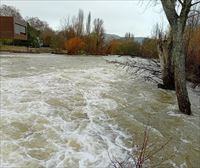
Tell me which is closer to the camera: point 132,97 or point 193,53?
point 132,97

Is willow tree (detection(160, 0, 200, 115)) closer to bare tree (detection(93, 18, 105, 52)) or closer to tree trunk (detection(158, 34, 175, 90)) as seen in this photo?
tree trunk (detection(158, 34, 175, 90))

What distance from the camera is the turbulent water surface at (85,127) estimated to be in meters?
4.99

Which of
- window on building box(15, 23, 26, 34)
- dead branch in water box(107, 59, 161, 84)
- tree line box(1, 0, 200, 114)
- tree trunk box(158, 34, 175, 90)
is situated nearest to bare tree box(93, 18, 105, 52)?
tree line box(1, 0, 200, 114)

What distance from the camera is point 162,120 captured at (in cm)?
764

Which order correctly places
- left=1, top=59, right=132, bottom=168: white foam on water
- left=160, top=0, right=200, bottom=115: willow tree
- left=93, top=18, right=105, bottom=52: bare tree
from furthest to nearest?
1. left=93, top=18, right=105, bottom=52: bare tree
2. left=160, top=0, right=200, bottom=115: willow tree
3. left=1, top=59, right=132, bottom=168: white foam on water

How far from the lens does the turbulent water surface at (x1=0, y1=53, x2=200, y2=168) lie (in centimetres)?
499

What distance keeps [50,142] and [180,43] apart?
4.80m

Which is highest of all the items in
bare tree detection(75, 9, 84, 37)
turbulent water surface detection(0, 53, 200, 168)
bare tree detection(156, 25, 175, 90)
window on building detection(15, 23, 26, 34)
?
bare tree detection(75, 9, 84, 37)

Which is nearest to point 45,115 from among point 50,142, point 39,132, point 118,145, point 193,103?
point 39,132

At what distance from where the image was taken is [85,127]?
6402 mm

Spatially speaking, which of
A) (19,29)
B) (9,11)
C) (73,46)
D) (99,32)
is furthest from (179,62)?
(9,11)

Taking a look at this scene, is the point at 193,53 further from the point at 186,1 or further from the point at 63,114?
the point at 63,114

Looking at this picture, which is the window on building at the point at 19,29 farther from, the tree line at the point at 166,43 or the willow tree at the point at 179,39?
the willow tree at the point at 179,39

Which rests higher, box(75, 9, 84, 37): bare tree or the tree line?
box(75, 9, 84, 37): bare tree
